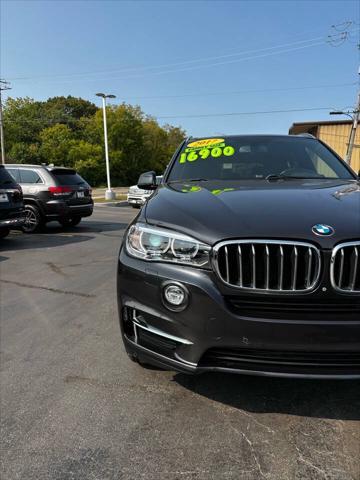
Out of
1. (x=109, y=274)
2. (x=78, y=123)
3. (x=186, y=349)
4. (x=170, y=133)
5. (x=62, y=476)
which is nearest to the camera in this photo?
(x=62, y=476)

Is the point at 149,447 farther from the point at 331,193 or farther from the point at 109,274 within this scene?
the point at 109,274

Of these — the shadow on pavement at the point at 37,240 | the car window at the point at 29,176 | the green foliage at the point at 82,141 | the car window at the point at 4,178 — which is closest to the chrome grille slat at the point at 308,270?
the shadow on pavement at the point at 37,240

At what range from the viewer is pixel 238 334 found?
6.45 ft

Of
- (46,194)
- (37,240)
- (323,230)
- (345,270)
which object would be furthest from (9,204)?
(345,270)

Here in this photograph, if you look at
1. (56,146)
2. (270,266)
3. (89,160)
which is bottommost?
(270,266)

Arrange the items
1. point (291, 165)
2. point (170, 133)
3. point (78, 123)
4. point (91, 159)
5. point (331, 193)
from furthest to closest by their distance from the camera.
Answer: point (170, 133) → point (78, 123) → point (91, 159) → point (291, 165) → point (331, 193)

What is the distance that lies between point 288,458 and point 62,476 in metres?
1.09

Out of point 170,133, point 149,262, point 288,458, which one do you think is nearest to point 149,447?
point 288,458

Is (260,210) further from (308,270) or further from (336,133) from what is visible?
(336,133)

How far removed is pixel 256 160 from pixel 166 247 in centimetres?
182

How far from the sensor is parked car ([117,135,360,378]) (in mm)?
1938

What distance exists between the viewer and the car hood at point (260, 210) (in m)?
2.05

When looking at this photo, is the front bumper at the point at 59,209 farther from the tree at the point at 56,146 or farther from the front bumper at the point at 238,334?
the tree at the point at 56,146

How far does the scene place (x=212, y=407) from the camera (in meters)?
2.44
